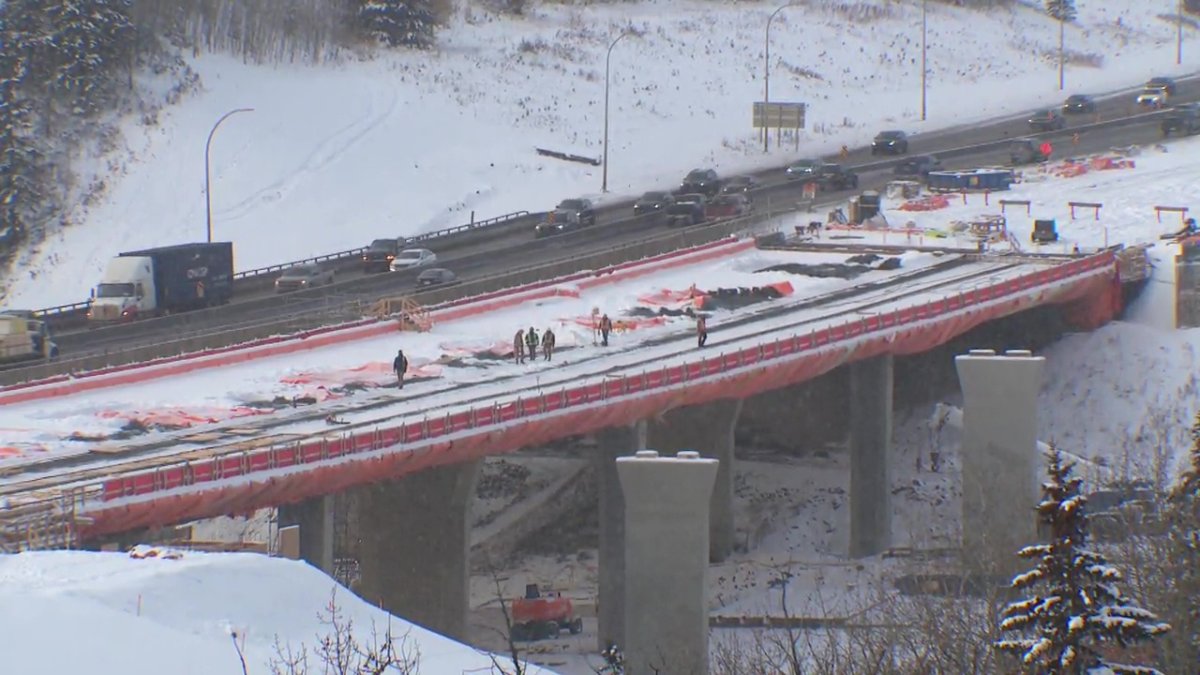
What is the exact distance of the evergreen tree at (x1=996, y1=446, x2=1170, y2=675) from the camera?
47.0 feet

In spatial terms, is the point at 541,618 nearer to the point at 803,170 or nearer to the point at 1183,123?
the point at 803,170

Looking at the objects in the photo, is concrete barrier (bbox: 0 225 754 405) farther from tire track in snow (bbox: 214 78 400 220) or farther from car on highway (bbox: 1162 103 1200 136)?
car on highway (bbox: 1162 103 1200 136)

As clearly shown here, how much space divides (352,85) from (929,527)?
45.7 m

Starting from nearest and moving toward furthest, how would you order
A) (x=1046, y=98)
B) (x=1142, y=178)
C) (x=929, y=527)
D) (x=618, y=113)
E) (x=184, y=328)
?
(x=929, y=527) → (x=184, y=328) → (x=1142, y=178) → (x=618, y=113) → (x=1046, y=98)

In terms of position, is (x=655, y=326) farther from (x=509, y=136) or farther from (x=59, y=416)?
(x=509, y=136)

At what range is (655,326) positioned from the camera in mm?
52375

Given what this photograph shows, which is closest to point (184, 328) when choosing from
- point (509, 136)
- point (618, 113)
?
point (509, 136)

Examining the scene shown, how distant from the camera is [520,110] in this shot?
292ft

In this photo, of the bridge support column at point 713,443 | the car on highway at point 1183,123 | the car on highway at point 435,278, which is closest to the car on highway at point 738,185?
the car on highway at point 435,278

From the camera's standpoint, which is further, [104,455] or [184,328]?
[184,328]

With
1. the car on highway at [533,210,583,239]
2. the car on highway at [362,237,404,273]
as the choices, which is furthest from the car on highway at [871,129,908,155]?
the car on highway at [362,237,404,273]

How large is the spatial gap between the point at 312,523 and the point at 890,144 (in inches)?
2256

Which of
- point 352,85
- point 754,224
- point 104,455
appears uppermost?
point 352,85

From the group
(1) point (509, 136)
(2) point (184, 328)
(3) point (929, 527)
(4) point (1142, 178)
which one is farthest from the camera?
(1) point (509, 136)
